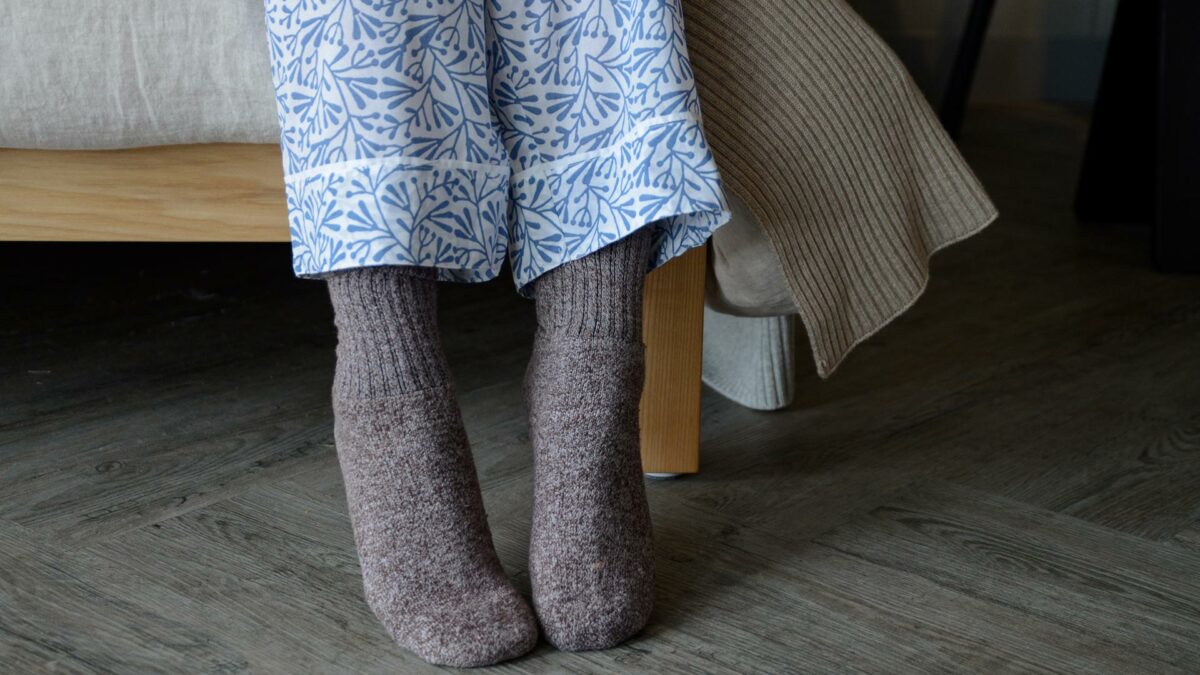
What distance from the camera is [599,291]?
2.14 ft

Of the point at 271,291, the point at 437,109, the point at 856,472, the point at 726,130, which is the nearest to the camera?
the point at 437,109

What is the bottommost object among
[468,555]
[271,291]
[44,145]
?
[271,291]

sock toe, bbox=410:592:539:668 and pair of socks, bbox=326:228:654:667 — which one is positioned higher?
pair of socks, bbox=326:228:654:667

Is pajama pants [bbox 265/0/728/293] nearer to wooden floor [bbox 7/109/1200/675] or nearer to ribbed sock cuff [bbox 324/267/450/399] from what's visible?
ribbed sock cuff [bbox 324/267/450/399]

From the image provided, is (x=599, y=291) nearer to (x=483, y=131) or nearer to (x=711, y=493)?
(x=483, y=131)

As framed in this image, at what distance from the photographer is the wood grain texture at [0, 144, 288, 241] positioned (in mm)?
823

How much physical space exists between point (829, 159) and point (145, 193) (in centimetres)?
46

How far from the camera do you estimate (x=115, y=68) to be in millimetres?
770

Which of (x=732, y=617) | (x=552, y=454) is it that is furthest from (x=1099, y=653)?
(x=552, y=454)

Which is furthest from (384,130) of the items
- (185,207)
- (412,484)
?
(185,207)

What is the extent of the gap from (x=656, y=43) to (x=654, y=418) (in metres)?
0.30

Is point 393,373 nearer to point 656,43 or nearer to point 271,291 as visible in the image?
point 656,43

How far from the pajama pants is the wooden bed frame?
0.16 metres

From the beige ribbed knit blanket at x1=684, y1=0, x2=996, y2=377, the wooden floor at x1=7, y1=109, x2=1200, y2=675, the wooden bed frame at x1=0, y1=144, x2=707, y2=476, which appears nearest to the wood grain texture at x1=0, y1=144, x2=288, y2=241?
the wooden bed frame at x1=0, y1=144, x2=707, y2=476
